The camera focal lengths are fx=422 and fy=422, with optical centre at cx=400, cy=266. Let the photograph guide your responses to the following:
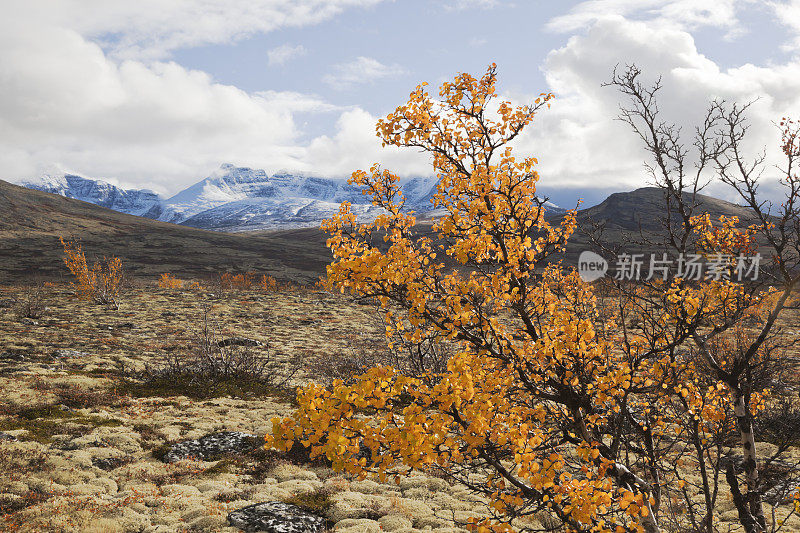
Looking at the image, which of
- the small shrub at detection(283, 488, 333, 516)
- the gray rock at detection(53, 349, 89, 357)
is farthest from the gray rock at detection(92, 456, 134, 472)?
the gray rock at detection(53, 349, 89, 357)

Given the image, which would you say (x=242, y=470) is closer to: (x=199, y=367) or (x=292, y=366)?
(x=199, y=367)

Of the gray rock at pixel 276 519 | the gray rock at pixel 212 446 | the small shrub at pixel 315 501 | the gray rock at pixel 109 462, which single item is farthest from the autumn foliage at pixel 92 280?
the gray rock at pixel 276 519

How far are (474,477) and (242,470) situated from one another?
6569mm

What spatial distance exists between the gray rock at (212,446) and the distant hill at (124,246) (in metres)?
92.2

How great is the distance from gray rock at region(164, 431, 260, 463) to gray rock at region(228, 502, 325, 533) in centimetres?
410

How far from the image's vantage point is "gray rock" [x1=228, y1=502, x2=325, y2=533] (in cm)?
875

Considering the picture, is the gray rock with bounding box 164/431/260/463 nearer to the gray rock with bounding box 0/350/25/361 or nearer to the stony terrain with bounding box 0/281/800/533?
the stony terrain with bounding box 0/281/800/533

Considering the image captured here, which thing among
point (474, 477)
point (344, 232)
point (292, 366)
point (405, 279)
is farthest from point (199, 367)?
point (405, 279)

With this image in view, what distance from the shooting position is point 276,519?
9008 mm

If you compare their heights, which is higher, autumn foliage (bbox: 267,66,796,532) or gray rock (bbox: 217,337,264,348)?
autumn foliage (bbox: 267,66,796,532)

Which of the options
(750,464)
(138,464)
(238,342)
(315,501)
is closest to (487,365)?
(750,464)

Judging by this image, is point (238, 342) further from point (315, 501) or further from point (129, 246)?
point (129, 246)

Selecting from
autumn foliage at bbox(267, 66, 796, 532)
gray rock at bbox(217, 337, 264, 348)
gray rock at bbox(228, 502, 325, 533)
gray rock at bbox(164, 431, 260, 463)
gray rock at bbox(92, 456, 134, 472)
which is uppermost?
autumn foliage at bbox(267, 66, 796, 532)

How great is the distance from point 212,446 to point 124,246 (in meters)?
139
